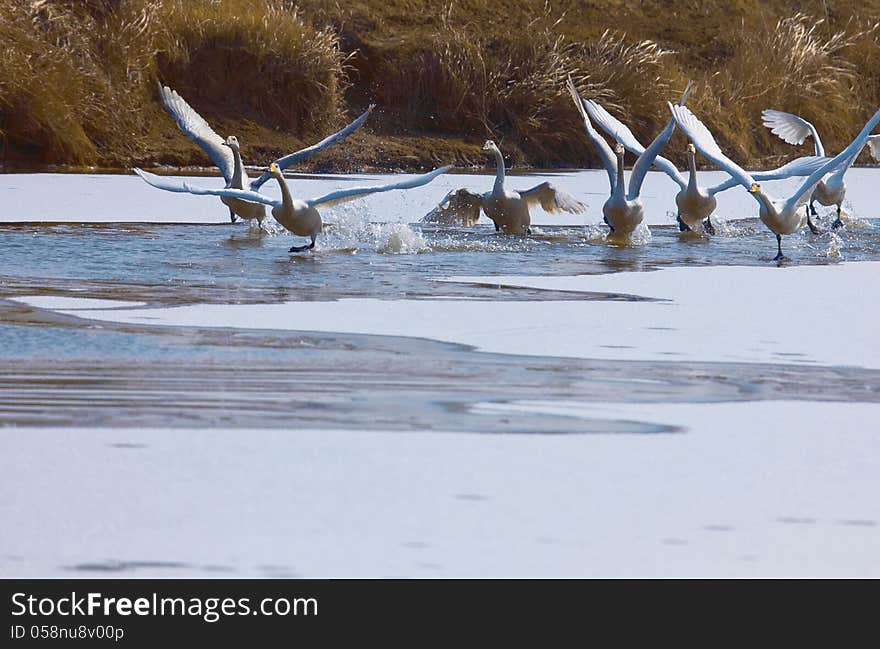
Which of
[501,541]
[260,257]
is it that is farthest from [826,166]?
[501,541]

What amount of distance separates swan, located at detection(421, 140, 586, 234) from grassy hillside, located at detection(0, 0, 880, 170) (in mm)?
9665

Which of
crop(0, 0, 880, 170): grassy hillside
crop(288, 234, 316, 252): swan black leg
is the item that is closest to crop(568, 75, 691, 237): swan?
crop(288, 234, 316, 252): swan black leg

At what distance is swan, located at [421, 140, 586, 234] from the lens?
12.9m

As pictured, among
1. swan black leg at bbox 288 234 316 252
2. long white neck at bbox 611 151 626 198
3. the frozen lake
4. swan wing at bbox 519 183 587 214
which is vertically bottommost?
swan black leg at bbox 288 234 316 252

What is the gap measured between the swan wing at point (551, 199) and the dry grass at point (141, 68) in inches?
383

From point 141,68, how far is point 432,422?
65.5ft

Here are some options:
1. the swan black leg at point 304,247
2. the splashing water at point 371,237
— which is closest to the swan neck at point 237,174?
the splashing water at point 371,237

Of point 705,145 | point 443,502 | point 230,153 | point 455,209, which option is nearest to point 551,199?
point 455,209

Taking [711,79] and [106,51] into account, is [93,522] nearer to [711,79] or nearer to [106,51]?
[106,51]

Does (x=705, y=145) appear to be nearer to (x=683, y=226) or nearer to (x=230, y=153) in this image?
(x=683, y=226)

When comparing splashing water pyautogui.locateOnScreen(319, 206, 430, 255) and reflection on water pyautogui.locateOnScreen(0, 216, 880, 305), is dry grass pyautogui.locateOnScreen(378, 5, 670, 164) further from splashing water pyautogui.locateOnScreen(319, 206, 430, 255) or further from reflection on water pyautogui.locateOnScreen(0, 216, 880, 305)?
splashing water pyautogui.locateOnScreen(319, 206, 430, 255)

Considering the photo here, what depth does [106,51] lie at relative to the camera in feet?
77.3

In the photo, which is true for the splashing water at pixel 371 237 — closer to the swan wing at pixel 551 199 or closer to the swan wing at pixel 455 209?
the swan wing at pixel 455 209

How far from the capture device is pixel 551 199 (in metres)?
13.8
